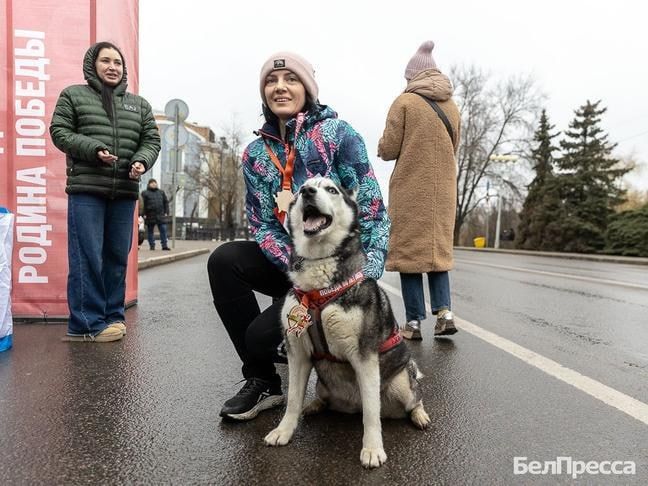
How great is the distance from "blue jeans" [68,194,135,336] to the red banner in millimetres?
715

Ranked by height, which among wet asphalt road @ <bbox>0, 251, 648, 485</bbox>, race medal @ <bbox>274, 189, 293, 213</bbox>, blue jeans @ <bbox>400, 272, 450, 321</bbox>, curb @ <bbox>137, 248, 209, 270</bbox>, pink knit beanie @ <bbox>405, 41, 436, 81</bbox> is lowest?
wet asphalt road @ <bbox>0, 251, 648, 485</bbox>

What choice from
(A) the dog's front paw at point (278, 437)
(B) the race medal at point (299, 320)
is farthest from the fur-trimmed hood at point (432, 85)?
(A) the dog's front paw at point (278, 437)

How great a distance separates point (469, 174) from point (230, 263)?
47.2m

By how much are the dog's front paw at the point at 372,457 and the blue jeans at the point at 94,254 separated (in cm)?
302

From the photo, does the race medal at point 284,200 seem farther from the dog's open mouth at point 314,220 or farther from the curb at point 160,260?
the curb at point 160,260

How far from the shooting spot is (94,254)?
4.24 metres

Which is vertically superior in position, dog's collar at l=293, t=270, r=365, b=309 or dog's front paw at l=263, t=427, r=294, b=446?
dog's collar at l=293, t=270, r=365, b=309

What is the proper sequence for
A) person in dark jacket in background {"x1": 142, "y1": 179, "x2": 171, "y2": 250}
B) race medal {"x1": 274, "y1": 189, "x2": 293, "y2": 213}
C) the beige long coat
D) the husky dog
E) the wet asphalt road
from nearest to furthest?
the wet asphalt road
the husky dog
race medal {"x1": 274, "y1": 189, "x2": 293, "y2": 213}
the beige long coat
person in dark jacket in background {"x1": 142, "y1": 179, "x2": 171, "y2": 250}

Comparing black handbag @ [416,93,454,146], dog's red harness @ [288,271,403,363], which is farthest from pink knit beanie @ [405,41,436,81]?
dog's red harness @ [288,271,403,363]

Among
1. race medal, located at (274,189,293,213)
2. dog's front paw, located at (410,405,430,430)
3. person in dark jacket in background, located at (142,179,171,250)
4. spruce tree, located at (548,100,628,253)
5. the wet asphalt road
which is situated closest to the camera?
the wet asphalt road

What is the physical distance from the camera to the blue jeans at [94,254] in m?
4.19

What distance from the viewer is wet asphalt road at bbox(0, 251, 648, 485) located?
6.93 ft

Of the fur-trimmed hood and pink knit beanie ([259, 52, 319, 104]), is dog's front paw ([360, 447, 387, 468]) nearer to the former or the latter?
pink knit beanie ([259, 52, 319, 104])

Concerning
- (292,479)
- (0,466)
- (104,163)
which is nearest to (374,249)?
(292,479)
